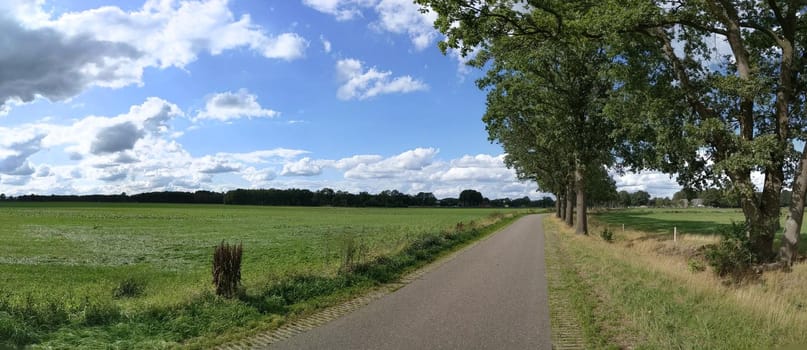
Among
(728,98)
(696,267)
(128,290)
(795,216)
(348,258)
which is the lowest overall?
(128,290)

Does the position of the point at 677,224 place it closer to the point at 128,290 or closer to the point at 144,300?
the point at 128,290

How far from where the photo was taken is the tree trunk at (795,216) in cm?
1435

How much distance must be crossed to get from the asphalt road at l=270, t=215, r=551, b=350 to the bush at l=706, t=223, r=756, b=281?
4777 mm

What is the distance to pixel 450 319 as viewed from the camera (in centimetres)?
908

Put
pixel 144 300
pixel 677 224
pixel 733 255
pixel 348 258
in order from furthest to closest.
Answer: pixel 677 224
pixel 348 258
pixel 733 255
pixel 144 300

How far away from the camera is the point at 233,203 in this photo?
171m

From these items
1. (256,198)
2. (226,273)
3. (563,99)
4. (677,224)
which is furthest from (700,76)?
(256,198)

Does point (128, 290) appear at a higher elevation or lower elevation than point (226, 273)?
lower

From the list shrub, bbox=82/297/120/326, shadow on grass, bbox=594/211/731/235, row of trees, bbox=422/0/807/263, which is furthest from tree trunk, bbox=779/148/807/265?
shrub, bbox=82/297/120/326

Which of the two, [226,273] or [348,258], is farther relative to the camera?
[348,258]

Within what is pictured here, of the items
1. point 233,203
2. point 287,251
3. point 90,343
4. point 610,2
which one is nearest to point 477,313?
point 90,343

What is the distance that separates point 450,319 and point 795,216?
1208cm

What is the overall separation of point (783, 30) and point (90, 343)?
19.3 metres

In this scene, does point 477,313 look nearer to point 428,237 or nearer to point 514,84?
point 428,237
